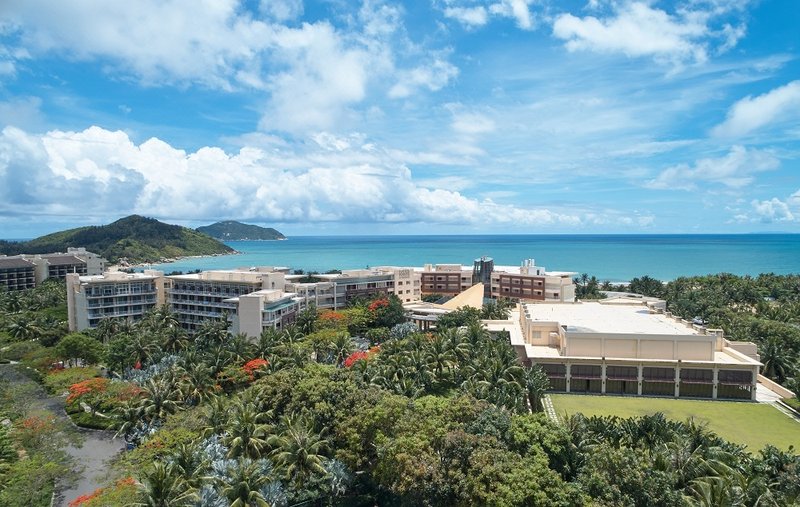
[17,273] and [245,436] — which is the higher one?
[17,273]

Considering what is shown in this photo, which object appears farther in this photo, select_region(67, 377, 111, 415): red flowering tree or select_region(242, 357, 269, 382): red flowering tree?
select_region(242, 357, 269, 382): red flowering tree

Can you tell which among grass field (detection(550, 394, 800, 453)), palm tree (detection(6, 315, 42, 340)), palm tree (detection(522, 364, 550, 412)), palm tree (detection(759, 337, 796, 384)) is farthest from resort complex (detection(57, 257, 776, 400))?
palm tree (detection(522, 364, 550, 412))

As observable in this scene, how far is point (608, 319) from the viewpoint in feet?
180

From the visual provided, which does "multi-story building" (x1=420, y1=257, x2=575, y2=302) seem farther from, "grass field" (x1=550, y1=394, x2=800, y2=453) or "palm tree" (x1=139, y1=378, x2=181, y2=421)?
"palm tree" (x1=139, y1=378, x2=181, y2=421)

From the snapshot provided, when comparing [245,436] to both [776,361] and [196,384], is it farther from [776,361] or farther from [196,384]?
[776,361]

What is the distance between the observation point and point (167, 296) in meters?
72.9

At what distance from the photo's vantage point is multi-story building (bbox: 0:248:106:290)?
10750 centimetres

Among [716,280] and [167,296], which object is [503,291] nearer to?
[716,280]

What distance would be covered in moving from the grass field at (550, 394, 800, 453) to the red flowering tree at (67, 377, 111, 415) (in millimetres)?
36613

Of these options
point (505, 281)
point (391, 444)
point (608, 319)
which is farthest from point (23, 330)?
point (505, 281)

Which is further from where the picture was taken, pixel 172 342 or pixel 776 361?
pixel 172 342

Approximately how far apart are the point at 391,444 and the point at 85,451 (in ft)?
78.9

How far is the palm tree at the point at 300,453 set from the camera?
26.9 metres

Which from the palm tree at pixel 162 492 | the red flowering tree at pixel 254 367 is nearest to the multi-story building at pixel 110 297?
the red flowering tree at pixel 254 367
